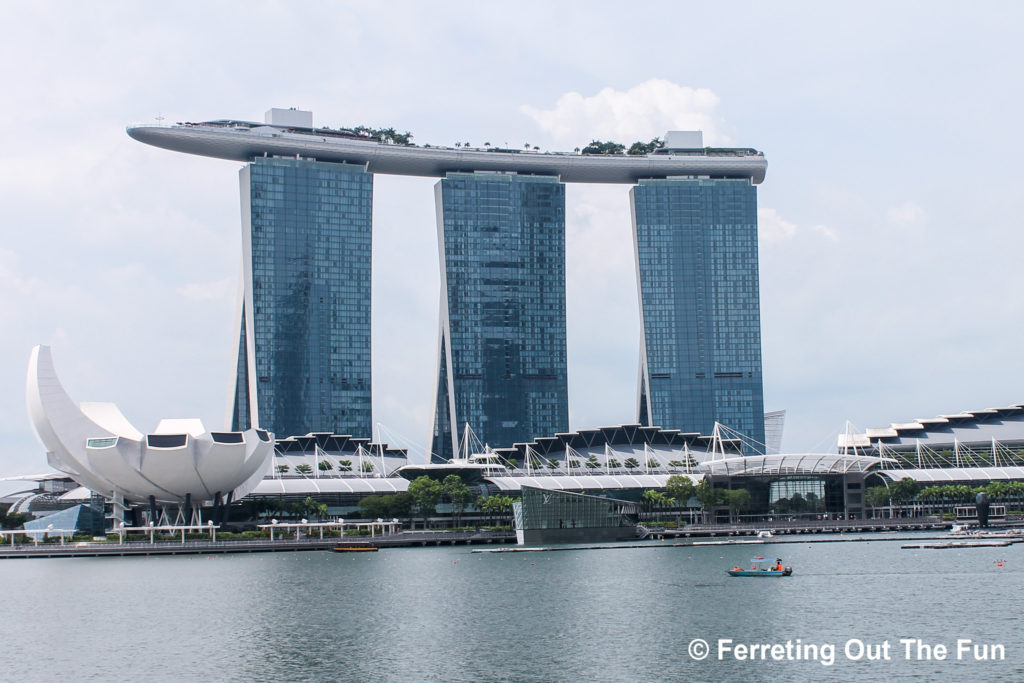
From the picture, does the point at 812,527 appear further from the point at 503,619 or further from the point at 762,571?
the point at 503,619

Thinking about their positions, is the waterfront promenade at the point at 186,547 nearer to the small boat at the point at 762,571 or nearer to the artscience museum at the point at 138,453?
the artscience museum at the point at 138,453

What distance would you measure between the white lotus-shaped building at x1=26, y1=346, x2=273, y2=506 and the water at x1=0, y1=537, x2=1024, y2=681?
36870 mm

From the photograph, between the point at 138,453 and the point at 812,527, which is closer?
the point at 138,453

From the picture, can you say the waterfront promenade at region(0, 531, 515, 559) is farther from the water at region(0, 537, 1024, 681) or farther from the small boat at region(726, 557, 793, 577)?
the small boat at region(726, 557, 793, 577)

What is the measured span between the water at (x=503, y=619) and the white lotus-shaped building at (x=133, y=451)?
3687cm

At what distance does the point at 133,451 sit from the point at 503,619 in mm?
93438

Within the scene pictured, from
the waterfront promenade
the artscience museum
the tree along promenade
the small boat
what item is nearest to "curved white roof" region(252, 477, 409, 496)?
the artscience museum

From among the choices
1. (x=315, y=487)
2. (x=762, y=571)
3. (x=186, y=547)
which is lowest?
(x=186, y=547)

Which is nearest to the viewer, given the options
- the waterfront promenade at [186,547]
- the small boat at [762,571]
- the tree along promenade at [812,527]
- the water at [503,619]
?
the water at [503,619]

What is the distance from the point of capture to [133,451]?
158000 millimetres

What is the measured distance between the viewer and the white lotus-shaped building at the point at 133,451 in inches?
6225

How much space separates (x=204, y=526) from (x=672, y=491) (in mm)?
74269

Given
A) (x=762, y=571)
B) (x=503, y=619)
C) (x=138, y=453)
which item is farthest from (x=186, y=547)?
(x=503, y=619)

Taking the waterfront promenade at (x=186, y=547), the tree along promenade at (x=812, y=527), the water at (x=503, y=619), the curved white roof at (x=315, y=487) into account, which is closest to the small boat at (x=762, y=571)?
the water at (x=503, y=619)
